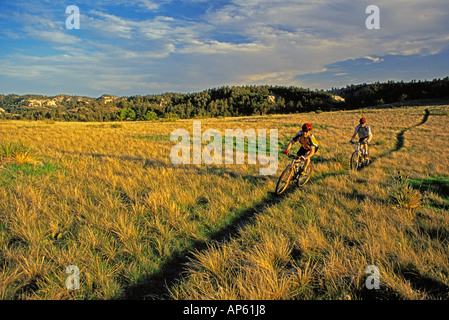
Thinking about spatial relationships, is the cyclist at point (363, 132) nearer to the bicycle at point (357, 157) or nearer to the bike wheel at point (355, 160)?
Answer: the bicycle at point (357, 157)

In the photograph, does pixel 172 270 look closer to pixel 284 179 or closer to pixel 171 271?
pixel 171 271

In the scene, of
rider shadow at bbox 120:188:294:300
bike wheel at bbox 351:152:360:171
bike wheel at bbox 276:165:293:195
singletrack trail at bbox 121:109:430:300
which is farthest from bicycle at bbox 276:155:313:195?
bike wheel at bbox 351:152:360:171

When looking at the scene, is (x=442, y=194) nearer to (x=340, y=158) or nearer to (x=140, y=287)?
(x=340, y=158)

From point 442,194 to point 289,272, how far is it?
6.38 m

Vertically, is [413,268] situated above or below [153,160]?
below

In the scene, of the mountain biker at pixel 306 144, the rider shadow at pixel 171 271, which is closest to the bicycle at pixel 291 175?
the mountain biker at pixel 306 144

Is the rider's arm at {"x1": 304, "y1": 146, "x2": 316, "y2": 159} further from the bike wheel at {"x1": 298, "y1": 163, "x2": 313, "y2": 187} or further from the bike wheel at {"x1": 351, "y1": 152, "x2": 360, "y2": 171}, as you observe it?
the bike wheel at {"x1": 351, "y1": 152, "x2": 360, "y2": 171}

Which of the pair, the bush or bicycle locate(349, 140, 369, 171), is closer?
the bush

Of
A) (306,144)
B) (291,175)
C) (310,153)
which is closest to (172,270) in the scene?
(291,175)

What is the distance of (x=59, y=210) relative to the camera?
15.6ft

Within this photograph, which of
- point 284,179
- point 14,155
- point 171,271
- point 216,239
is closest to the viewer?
point 171,271

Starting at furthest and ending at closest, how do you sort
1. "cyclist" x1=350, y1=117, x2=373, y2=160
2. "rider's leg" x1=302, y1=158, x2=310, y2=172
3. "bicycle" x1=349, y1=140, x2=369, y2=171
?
"bicycle" x1=349, y1=140, x2=369, y2=171, "cyclist" x1=350, y1=117, x2=373, y2=160, "rider's leg" x1=302, y1=158, x2=310, y2=172

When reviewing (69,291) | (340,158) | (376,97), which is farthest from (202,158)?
(376,97)

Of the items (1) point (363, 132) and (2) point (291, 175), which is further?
(1) point (363, 132)
